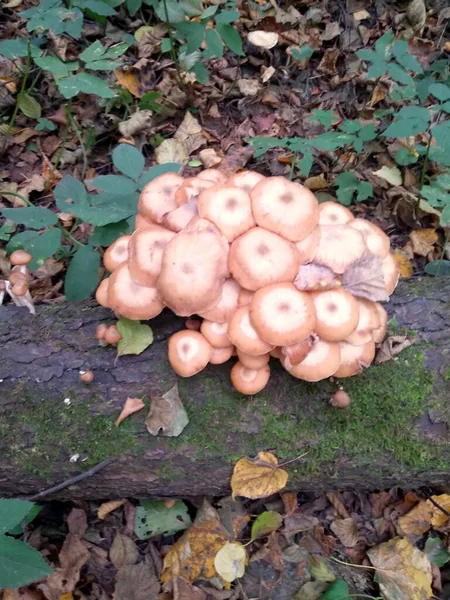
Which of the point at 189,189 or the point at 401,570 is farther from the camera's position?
the point at 401,570

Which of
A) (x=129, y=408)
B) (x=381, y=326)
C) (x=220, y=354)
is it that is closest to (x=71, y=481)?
(x=129, y=408)

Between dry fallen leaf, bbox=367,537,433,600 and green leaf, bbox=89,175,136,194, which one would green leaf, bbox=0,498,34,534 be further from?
dry fallen leaf, bbox=367,537,433,600

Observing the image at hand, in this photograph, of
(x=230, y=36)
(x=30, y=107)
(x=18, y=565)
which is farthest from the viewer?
(x=30, y=107)

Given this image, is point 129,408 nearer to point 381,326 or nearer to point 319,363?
point 319,363

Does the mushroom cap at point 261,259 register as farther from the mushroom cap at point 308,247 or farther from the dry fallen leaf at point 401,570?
the dry fallen leaf at point 401,570

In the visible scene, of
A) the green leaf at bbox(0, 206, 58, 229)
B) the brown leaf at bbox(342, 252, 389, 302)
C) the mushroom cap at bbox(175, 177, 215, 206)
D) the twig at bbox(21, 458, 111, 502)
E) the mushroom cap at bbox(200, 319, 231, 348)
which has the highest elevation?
the mushroom cap at bbox(175, 177, 215, 206)

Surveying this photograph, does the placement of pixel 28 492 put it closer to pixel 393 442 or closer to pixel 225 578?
pixel 225 578

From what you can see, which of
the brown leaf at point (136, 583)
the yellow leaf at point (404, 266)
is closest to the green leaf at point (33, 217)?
the brown leaf at point (136, 583)

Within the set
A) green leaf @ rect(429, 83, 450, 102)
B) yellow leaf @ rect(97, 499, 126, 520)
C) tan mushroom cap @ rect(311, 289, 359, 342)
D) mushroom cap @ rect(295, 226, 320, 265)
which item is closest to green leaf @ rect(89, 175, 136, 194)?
mushroom cap @ rect(295, 226, 320, 265)
